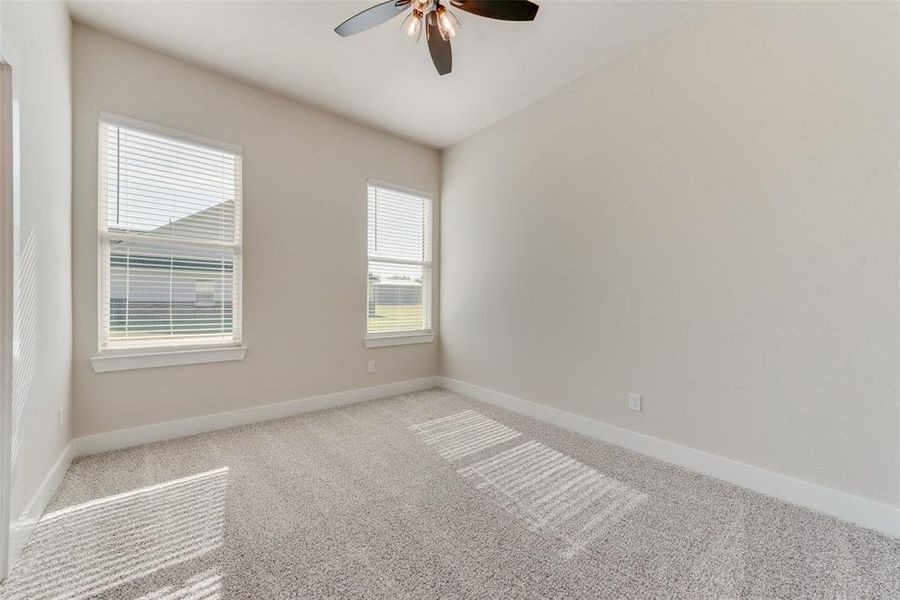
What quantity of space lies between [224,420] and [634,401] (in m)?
3.12

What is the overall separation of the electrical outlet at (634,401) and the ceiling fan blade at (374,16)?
274cm

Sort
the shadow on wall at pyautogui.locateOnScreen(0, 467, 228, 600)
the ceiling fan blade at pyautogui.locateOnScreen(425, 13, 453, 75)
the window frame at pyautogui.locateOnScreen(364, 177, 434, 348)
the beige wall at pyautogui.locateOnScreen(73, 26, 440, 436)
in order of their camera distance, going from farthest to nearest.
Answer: the window frame at pyautogui.locateOnScreen(364, 177, 434, 348) < the beige wall at pyautogui.locateOnScreen(73, 26, 440, 436) < the ceiling fan blade at pyautogui.locateOnScreen(425, 13, 453, 75) < the shadow on wall at pyautogui.locateOnScreen(0, 467, 228, 600)

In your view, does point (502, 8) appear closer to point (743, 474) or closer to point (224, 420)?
point (743, 474)

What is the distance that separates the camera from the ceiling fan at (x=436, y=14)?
6.04 feet

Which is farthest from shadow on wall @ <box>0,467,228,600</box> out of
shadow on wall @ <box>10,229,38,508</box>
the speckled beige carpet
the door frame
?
shadow on wall @ <box>10,229,38,508</box>

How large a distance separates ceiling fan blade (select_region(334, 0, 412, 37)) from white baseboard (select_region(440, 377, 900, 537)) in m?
2.93

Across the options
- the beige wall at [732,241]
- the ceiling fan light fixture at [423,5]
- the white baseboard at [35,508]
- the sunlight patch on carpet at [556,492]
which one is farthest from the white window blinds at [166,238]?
the beige wall at [732,241]

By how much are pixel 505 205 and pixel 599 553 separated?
2816mm

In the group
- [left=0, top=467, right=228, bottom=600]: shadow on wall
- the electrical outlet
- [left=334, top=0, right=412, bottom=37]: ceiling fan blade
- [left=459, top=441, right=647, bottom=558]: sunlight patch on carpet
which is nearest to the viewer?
[left=0, top=467, right=228, bottom=600]: shadow on wall

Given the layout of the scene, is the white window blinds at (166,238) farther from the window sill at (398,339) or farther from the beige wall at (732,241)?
the beige wall at (732,241)

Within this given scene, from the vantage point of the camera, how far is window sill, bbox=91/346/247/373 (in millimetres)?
2482

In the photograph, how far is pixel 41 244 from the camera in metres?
1.83

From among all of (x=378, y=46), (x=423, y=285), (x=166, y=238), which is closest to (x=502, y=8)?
(x=378, y=46)

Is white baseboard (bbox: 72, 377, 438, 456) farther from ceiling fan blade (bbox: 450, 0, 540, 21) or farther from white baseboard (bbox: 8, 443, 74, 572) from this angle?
ceiling fan blade (bbox: 450, 0, 540, 21)
